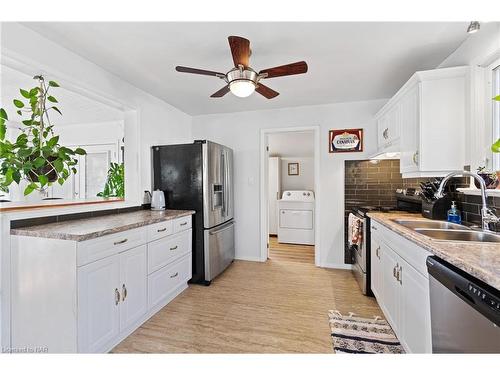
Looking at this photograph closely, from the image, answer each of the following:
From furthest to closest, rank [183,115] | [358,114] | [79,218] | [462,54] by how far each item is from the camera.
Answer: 1. [183,115]
2. [358,114]
3. [79,218]
4. [462,54]

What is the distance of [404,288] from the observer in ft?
5.12

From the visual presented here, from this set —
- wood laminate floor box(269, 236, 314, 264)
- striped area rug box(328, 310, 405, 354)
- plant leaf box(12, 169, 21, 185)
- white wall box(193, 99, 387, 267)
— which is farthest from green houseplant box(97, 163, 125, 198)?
striped area rug box(328, 310, 405, 354)

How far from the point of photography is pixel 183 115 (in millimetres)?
3693

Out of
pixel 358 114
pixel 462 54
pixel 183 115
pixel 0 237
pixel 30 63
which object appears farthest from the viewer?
pixel 183 115

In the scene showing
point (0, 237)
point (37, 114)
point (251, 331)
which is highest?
point (37, 114)

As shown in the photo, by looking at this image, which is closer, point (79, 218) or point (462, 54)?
point (462, 54)

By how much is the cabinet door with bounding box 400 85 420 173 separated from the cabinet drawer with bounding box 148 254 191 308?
2.43 metres

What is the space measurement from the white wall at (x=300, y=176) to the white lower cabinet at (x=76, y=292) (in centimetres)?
452

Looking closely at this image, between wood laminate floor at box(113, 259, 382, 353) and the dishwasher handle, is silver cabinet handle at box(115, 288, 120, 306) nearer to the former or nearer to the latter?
wood laminate floor at box(113, 259, 382, 353)

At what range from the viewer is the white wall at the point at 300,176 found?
5.83 metres

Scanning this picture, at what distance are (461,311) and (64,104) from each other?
4262 mm
